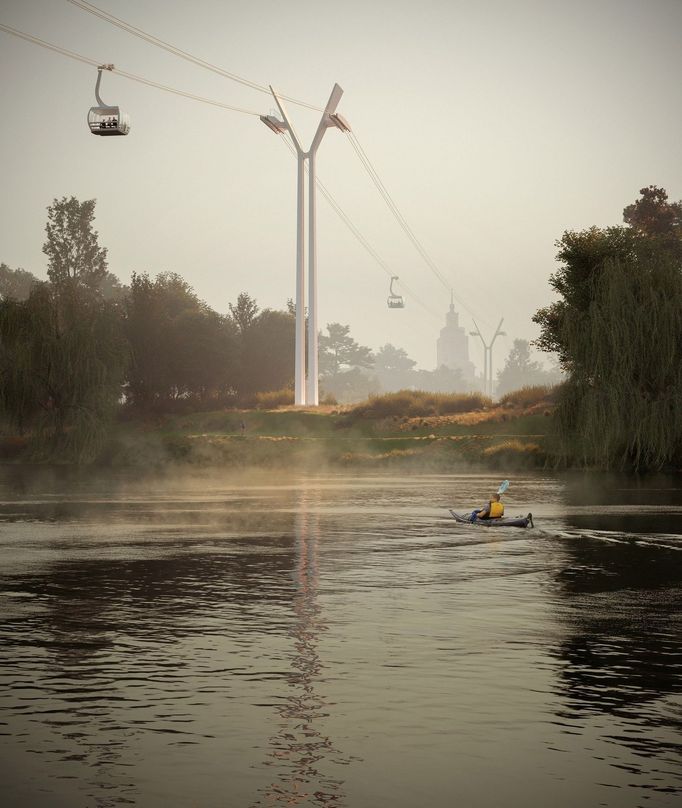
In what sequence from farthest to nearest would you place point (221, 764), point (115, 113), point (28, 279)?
1. point (28, 279)
2. point (115, 113)
3. point (221, 764)

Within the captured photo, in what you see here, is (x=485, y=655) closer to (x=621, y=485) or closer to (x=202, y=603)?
(x=202, y=603)

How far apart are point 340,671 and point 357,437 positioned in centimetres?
7320

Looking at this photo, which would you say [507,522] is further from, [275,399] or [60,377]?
[275,399]

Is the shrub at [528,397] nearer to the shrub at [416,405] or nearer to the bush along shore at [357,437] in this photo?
the bush along shore at [357,437]

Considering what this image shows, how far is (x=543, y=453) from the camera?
73.7 m

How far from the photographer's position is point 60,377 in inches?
2805

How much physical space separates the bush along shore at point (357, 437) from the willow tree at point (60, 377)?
264 cm

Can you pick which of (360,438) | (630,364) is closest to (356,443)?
(360,438)

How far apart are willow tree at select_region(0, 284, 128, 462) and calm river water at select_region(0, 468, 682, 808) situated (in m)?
38.5

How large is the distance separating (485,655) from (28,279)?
179 m

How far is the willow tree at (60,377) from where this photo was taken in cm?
7100

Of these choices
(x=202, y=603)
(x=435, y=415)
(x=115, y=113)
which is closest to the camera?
(x=202, y=603)

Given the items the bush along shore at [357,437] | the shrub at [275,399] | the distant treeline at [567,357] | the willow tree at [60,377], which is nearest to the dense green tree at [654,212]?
the distant treeline at [567,357]

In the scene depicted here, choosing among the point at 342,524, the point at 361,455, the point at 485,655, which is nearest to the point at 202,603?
the point at 485,655
